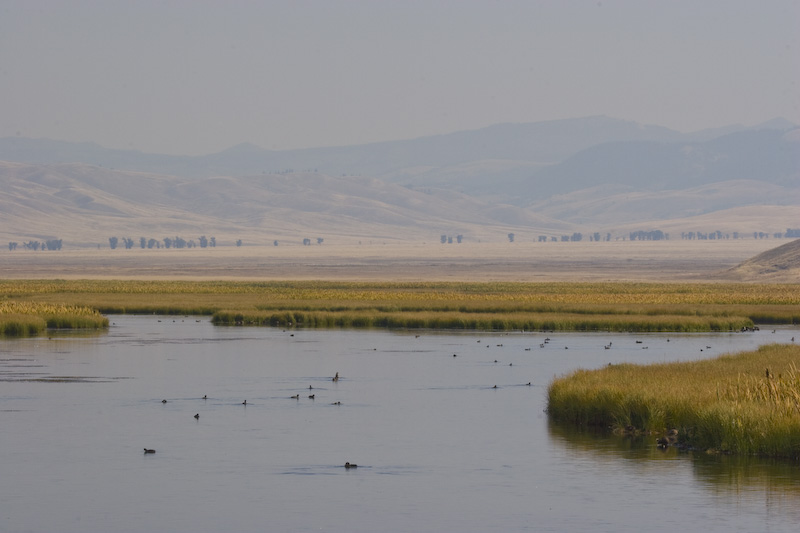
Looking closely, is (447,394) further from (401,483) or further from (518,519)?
(518,519)

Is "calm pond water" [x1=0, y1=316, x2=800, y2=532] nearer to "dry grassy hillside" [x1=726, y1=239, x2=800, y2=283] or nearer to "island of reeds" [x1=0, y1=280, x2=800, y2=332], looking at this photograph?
"island of reeds" [x1=0, y1=280, x2=800, y2=332]

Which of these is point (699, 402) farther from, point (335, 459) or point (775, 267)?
point (775, 267)

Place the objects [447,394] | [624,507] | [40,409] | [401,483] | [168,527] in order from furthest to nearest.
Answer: [447,394], [40,409], [401,483], [624,507], [168,527]

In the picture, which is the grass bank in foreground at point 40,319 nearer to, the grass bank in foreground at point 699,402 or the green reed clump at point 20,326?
the green reed clump at point 20,326

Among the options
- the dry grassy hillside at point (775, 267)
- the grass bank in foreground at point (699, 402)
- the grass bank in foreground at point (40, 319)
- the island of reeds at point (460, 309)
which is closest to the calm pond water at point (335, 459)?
the grass bank in foreground at point (699, 402)

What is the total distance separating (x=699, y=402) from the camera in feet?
102

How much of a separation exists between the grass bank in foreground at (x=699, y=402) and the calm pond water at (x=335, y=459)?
2.50ft

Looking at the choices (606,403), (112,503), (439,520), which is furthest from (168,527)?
(606,403)

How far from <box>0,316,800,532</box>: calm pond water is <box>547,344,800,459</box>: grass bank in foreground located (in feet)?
2.50

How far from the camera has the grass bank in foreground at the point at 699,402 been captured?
2825 cm

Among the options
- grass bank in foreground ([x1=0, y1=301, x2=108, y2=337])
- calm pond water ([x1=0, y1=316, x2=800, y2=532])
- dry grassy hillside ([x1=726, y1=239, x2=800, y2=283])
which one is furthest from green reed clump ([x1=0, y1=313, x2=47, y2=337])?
dry grassy hillside ([x1=726, y1=239, x2=800, y2=283])

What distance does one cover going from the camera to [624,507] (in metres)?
24.3

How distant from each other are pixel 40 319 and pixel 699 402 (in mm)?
45210

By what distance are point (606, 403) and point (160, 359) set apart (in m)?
24.6
